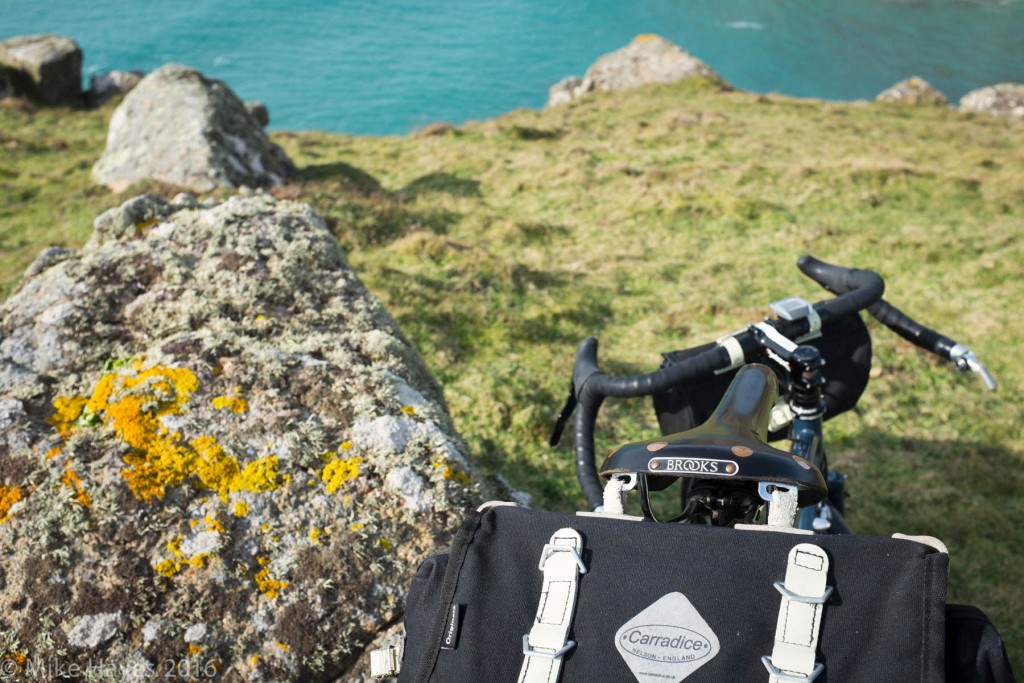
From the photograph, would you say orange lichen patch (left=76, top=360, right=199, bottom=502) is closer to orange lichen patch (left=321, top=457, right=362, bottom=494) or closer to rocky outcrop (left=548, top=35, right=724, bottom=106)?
orange lichen patch (left=321, top=457, right=362, bottom=494)

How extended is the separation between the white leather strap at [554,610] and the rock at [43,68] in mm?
29628

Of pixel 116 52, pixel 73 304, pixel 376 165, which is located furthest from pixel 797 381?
pixel 116 52

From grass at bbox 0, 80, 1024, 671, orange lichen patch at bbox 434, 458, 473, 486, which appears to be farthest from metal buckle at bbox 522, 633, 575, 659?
grass at bbox 0, 80, 1024, 671

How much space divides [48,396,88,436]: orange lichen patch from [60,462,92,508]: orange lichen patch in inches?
12.7

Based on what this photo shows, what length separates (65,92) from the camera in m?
25.6

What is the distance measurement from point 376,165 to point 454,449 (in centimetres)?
1667

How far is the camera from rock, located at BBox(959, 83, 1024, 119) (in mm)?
29266

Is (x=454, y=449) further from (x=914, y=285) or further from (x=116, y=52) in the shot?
(x=116, y=52)

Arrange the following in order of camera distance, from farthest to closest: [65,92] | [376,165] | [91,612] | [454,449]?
[65,92], [376,165], [454,449], [91,612]

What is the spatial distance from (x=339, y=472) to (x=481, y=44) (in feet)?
254

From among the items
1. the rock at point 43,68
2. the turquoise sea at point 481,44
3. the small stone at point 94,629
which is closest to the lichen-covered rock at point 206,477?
the small stone at point 94,629

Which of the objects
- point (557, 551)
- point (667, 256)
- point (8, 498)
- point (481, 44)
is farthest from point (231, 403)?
point (481, 44)

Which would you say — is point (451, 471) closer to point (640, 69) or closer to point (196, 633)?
point (196, 633)

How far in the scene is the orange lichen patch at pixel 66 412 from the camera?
348 centimetres
